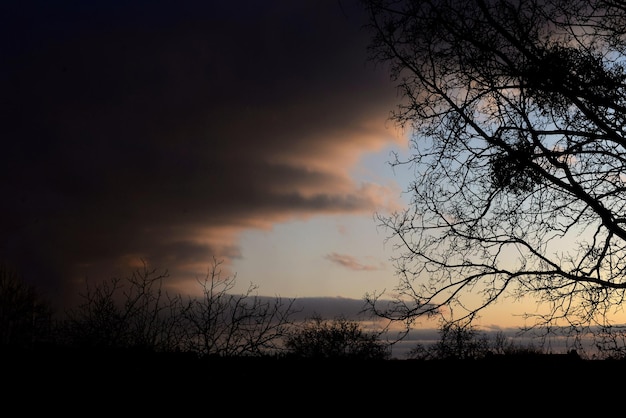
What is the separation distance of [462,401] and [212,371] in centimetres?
296

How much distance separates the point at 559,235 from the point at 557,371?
10.4 feet

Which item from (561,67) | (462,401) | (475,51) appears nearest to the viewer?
(462,401)

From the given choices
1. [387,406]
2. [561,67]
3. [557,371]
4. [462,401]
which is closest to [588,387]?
[557,371]

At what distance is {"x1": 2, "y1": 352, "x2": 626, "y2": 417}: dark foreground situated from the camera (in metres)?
6.18

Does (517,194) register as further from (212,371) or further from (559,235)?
(212,371)

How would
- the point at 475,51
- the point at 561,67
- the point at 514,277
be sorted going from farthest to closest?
the point at 514,277
the point at 475,51
the point at 561,67

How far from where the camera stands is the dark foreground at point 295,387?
618 centimetres

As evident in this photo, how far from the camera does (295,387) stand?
668cm

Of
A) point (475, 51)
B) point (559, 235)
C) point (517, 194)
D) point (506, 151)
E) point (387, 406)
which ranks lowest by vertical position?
point (387, 406)

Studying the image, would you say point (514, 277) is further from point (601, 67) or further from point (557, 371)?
point (601, 67)

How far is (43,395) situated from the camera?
19.9ft

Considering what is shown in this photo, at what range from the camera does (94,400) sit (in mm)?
→ 6141

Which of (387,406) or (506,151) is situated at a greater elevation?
(506,151)

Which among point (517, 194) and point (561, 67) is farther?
point (517, 194)
